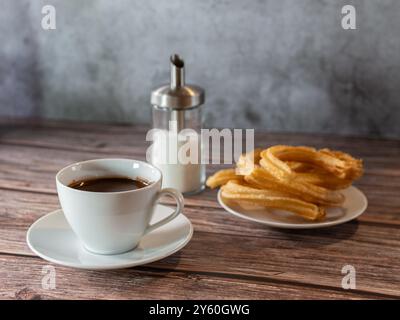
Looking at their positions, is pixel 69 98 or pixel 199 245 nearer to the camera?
pixel 199 245

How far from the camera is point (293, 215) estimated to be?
0.91m

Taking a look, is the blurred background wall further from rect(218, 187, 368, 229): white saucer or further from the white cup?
the white cup

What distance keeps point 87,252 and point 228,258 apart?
172mm

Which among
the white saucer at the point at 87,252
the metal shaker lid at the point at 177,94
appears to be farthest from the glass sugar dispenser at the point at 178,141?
the white saucer at the point at 87,252

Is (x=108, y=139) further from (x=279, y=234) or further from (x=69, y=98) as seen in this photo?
(x=279, y=234)

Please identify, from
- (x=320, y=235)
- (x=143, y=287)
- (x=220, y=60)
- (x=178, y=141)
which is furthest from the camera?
(x=220, y=60)

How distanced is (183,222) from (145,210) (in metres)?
0.08

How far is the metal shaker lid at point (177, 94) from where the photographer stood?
40.8 inches

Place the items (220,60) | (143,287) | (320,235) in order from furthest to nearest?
(220,60) < (320,235) < (143,287)

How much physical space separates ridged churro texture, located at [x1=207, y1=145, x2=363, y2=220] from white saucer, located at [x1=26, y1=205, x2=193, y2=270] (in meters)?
0.12

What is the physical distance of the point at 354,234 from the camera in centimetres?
88

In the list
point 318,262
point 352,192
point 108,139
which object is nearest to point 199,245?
point 318,262

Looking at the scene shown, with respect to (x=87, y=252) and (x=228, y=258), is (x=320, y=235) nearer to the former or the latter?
(x=228, y=258)

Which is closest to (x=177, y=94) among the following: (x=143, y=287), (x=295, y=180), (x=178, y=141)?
(x=178, y=141)
